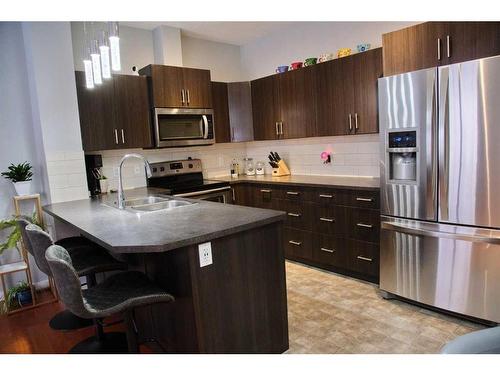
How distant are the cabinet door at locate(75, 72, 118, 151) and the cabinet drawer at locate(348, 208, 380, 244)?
2517 mm

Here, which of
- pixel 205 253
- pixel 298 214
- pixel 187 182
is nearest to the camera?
pixel 205 253

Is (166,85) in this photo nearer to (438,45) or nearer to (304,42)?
(304,42)

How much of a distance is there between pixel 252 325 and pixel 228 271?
40 centimetres

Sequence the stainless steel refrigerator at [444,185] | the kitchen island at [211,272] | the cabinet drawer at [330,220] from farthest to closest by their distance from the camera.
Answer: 1. the cabinet drawer at [330,220]
2. the stainless steel refrigerator at [444,185]
3. the kitchen island at [211,272]

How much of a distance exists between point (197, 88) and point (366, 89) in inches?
77.1

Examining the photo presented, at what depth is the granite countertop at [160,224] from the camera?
176 cm

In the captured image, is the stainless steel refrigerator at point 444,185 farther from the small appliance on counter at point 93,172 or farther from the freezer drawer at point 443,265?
the small appliance on counter at point 93,172

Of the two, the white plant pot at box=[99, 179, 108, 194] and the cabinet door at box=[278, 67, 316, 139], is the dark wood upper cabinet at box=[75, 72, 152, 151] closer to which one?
the white plant pot at box=[99, 179, 108, 194]

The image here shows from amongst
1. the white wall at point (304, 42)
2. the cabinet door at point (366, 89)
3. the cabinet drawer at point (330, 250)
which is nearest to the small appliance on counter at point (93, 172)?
the cabinet drawer at point (330, 250)

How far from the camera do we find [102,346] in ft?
A: 8.06

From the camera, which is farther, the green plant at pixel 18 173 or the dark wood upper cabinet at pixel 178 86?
the dark wood upper cabinet at pixel 178 86

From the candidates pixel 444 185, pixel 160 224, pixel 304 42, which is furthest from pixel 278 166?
pixel 160 224

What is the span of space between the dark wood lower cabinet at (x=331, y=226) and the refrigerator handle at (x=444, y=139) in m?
0.65

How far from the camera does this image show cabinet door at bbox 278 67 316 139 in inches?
158
